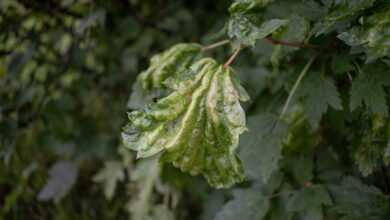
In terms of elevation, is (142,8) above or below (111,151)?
above

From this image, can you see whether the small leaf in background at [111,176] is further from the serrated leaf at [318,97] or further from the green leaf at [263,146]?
the serrated leaf at [318,97]

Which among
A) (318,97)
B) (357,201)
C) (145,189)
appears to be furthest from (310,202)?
(145,189)

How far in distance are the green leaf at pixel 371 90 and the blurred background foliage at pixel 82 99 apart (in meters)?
0.77

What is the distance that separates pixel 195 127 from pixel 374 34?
34 cm

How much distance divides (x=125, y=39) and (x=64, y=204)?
82 cm

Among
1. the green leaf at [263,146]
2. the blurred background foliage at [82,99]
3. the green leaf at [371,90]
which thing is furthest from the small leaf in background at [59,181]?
the green leaf at [371,90]

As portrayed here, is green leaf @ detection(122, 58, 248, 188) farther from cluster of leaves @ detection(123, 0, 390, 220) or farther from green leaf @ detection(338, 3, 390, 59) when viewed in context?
green leaf @ detection(338, 3, 390, 59)

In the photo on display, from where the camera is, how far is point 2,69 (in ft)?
5.97

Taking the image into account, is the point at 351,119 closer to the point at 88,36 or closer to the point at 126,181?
the point at 88,36

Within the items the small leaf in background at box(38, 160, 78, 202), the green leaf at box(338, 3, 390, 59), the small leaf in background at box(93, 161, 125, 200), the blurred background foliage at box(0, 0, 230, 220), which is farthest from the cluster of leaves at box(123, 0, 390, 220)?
the small leaf in background at box(38, 160, 78, 202)

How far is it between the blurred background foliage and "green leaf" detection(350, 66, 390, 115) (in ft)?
2.52

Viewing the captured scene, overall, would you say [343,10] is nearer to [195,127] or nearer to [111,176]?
[195,127]

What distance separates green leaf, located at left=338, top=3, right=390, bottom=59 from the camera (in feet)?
2.55

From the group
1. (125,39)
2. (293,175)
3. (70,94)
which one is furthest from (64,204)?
(293,175)
